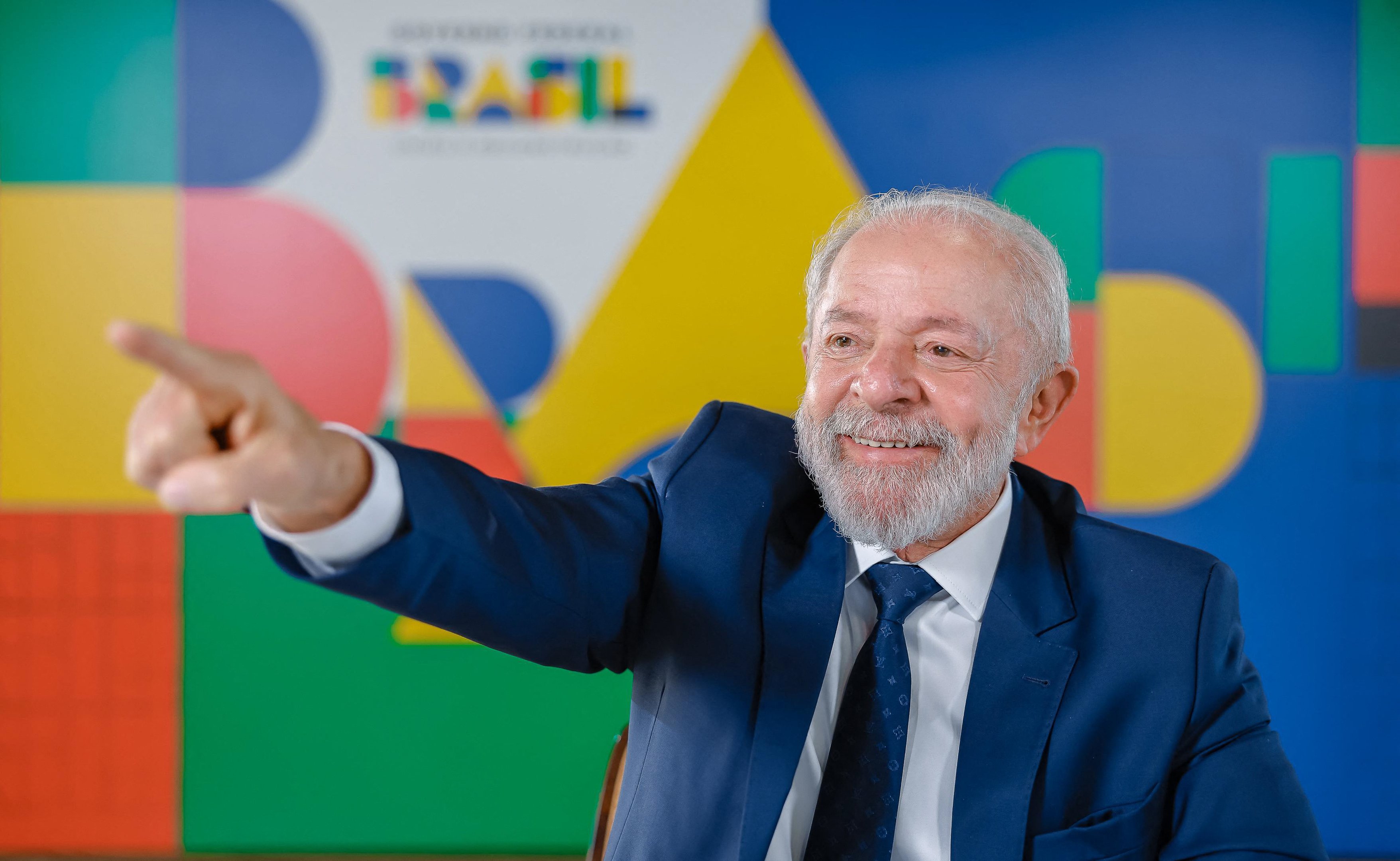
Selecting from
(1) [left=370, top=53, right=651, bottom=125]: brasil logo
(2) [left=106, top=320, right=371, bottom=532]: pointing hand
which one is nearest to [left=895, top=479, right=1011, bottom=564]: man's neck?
(2) [left=106, top=320, right=371, bottom=532]: pointing hand

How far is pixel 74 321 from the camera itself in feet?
8.50

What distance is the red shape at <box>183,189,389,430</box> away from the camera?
2584mm

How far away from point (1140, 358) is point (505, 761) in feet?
6.42

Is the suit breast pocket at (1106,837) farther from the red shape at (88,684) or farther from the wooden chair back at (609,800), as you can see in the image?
the red shape at (88,684)

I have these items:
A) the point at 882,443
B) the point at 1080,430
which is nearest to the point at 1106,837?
the point at 882,443

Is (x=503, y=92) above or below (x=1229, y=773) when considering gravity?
above

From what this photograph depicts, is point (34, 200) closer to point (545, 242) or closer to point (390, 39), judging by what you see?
point (390, 39)

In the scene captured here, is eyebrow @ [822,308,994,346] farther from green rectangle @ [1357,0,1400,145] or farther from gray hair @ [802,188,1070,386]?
green rectangle @ [1357,0,1400,145]

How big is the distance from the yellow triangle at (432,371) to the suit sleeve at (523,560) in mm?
1437

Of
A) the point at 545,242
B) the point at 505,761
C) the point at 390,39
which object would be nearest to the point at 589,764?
the point at 505,761

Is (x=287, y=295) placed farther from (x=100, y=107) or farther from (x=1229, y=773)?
(x=1229, y=773)

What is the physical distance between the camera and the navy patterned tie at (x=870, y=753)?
114cm

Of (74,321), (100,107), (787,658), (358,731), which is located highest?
(100,107)

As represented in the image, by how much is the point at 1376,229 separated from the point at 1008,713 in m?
2.14
